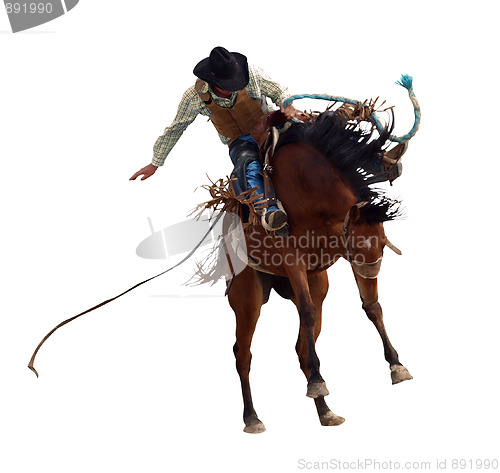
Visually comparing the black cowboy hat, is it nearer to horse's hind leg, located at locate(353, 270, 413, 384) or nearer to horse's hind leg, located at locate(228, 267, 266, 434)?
horse's hind leg, located at locate(228, 267, 266, 434)

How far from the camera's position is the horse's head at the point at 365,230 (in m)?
7.79

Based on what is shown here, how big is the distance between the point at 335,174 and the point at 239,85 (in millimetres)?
945

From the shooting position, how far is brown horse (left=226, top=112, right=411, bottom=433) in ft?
25.3

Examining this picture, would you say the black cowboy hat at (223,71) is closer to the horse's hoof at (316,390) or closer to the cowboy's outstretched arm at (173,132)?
the cowboy's outstretched arm at (173,132)

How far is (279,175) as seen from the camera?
7.89 meters

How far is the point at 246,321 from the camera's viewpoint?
834cm

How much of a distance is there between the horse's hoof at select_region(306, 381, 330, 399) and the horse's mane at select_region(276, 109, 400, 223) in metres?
A: 1.21

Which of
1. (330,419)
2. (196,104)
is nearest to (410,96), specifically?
(196,104)

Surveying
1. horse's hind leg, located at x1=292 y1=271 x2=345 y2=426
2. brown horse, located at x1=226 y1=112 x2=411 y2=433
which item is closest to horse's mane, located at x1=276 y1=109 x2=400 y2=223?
brown horse, located at x1=226 y1=112 x2=411 y2=433

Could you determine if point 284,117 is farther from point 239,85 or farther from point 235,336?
point 235,336

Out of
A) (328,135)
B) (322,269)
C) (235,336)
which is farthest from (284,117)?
(235,336)

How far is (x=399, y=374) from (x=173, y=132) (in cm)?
244

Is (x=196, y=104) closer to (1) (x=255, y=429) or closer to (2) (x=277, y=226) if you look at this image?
(2) (x=277, y=226)

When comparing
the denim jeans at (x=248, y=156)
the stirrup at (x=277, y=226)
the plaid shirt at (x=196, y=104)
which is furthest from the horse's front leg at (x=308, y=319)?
the plaid shirt at (x=196, y=104)
